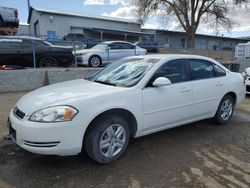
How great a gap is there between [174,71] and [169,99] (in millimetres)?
586

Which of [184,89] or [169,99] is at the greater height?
[184,89]

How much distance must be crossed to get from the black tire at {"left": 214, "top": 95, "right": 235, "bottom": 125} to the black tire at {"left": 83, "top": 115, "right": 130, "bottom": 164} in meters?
2.46

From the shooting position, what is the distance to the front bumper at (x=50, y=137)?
314 centimetres

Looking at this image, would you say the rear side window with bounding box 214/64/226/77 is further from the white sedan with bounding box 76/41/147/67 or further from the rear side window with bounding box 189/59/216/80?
the white sedan with bounding box 76/41/147/67

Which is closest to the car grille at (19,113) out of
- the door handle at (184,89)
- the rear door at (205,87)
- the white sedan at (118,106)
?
the white sedan at (118,106)

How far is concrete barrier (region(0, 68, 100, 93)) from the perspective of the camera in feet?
29.1

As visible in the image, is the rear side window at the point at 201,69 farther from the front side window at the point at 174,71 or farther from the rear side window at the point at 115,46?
the rear side window at the point at 115,46

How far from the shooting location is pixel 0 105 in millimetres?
6891

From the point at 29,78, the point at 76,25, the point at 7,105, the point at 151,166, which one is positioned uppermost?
the point at 76,25

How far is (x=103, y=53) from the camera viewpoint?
506 inches

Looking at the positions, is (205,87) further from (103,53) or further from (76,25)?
(76,25)

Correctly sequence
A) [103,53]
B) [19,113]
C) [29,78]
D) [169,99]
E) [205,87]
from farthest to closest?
[103,53], [29,78], [205,87], [169,99], [19,113]

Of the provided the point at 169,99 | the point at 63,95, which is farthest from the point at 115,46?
the point at 63,95

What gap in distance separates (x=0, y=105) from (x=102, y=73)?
12.0ft
